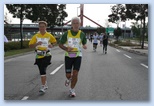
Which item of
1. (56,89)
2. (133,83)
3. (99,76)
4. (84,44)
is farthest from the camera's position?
(99,76)

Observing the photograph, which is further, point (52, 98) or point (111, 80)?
point (111, 80)

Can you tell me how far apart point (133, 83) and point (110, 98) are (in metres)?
1.67

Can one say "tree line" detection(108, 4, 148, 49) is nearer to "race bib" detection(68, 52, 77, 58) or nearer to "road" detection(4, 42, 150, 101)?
"race bib" detection(68, 52, 77, 58)

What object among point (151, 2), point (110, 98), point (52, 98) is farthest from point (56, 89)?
point (151, 2)

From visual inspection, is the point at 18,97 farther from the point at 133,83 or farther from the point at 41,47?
the point at 133,83

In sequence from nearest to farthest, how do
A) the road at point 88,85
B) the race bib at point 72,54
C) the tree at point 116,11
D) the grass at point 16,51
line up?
the race bib at point 72,54, the road at point 88,85, the tree at point 116,11, the grass at point 16,51

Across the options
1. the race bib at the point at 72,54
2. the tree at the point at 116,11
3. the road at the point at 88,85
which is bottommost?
the road at the point at 88,85

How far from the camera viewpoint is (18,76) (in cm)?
845

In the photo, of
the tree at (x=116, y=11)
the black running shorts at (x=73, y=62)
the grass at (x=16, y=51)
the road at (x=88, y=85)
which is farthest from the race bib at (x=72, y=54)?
the grass at (x=16, y=51)

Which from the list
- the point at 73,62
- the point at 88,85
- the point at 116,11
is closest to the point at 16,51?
the point at 116,11

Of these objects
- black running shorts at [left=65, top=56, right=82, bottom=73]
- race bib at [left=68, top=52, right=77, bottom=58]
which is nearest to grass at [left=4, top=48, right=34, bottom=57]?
black running shorts at [left=65, top=56, right=82, bottom=73]

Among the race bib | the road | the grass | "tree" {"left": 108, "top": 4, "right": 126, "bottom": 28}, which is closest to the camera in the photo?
the race bib

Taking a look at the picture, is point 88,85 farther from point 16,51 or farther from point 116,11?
point 16,51

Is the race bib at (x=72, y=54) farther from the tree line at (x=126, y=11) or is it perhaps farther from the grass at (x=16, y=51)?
the grass at (x=16, y=51)
